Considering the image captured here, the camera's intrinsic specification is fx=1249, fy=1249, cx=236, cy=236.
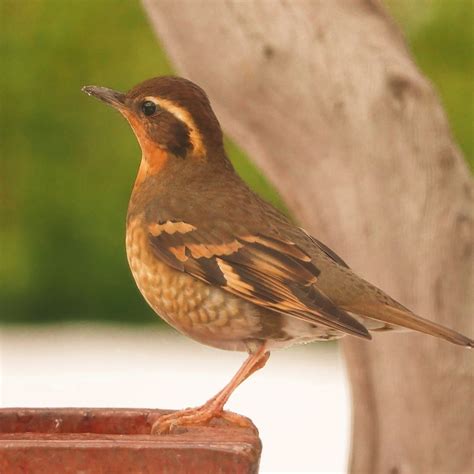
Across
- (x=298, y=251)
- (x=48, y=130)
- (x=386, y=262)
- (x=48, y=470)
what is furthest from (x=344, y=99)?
(x=48, y=130)

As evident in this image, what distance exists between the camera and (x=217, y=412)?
2781 millimetres

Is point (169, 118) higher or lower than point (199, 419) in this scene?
higher

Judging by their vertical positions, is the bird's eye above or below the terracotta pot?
above

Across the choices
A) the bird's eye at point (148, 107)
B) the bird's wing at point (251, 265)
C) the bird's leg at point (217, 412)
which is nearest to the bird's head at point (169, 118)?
the bird's eye at point (148, 107)

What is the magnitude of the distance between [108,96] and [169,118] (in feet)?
0.45

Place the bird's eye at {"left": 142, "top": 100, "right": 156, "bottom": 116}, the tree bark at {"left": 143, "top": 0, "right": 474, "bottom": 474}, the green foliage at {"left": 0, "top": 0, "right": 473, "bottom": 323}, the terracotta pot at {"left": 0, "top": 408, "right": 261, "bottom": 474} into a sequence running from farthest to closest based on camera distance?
the green foliage at {"left": 0, "top": 0, "right": 473, "bottom": 323}, the tree bark at {"left": 143, "top": 0, "right": 474, "bottom": 474}, the bird's eye at {"left": 142, "top": 100, "right": 156, "bottom": 116}, the terracotta pot at {"left": 0, "top": 408, "right": 261, "bottom": 474}

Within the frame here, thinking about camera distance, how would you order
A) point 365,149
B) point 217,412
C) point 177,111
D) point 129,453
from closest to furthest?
point 129,453 → point 177,111 → point 217,412 → point 365,149

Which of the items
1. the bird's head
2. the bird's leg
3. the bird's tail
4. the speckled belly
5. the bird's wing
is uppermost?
the bird's head

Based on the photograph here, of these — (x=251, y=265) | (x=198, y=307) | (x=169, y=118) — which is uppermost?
(x=169, y=118)

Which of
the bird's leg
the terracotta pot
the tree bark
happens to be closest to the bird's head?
the bird's leg

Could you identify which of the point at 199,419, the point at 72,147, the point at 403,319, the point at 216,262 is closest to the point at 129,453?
the point at 199,419

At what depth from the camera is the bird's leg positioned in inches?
106

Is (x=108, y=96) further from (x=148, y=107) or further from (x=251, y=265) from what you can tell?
(x=251, y=265)

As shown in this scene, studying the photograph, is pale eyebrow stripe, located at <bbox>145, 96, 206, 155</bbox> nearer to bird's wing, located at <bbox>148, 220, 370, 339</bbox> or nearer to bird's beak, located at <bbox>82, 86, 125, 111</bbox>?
bird's beak, located at <bbox>82, 86, 125, 111</bbox>
